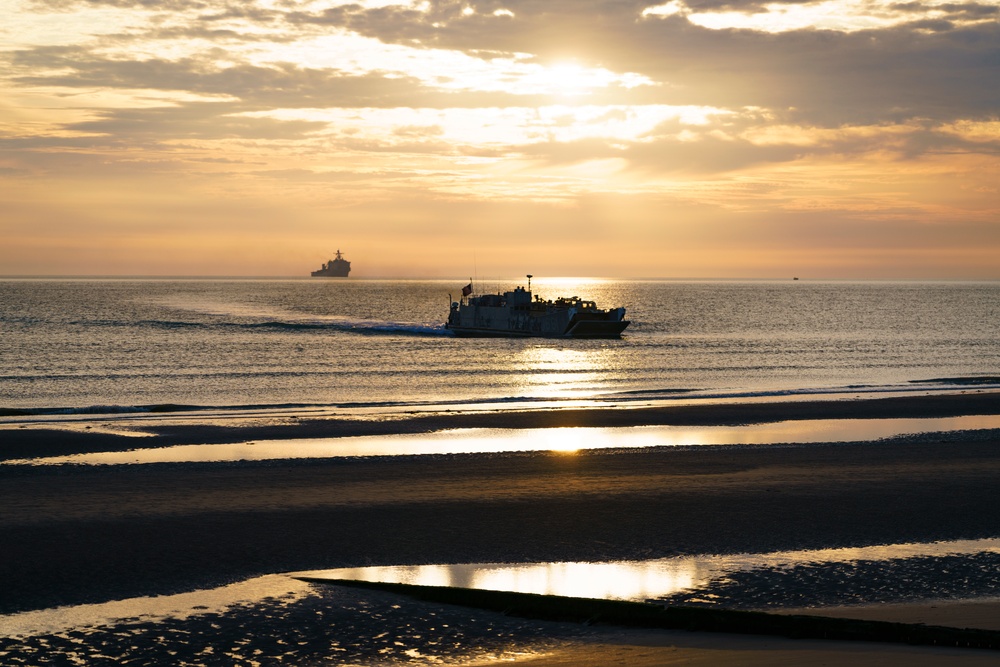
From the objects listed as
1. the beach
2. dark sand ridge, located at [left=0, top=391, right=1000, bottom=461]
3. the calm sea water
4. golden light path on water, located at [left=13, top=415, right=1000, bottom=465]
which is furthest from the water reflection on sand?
the calm sea water

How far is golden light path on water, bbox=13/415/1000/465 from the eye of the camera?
27.1 metres

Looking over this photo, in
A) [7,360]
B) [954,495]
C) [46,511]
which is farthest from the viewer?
[7,360]

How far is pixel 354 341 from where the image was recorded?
93.9m

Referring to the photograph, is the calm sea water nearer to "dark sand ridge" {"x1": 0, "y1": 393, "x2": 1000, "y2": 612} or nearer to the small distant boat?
the small distant boat

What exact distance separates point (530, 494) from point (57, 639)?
1095 cm

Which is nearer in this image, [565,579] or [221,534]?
[565,579]

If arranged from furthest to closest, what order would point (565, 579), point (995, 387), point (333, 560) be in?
1. point (995, 387)
2. point (333, 560)
3. point (565, 579)

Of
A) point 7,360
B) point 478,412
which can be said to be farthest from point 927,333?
point 7,360

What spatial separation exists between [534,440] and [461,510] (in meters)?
11.4

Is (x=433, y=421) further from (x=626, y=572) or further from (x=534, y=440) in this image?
(x=626, y=572)

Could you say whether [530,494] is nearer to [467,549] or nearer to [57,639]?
[467,549]

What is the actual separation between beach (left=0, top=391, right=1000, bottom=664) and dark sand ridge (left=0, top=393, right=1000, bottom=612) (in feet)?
0.17

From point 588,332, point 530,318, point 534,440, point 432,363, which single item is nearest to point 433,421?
point 534,440

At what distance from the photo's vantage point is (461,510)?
63.8 ft
